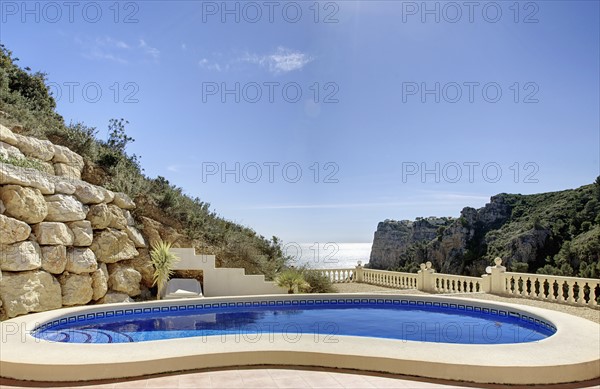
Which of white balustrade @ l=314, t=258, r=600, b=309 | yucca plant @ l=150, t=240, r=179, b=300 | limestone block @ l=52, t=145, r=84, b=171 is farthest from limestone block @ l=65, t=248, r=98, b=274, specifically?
white balustrade @ l=314, t=258, r=600, b=309

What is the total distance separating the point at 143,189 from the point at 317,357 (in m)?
10.9

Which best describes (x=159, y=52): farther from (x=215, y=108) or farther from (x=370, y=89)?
(x=370, y=89)

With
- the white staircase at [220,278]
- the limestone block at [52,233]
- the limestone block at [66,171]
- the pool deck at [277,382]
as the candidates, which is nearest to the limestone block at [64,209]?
the limestone block at [52,233]

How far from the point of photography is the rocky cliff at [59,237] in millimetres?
9438

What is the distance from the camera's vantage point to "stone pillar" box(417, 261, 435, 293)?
14156 millimetres

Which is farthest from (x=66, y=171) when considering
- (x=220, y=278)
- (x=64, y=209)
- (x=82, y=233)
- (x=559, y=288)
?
(x=559, y=288)

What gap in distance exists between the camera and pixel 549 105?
12.4m

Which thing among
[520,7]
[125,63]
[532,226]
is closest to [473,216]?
[532,226]

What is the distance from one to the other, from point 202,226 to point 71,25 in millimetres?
7074

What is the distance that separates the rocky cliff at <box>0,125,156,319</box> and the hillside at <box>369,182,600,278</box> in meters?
27.2

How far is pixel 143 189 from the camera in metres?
14.2

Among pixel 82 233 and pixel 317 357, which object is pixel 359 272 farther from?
pixel 317 357

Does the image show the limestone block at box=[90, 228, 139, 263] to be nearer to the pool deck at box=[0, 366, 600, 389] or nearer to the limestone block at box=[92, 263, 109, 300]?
the limestone block at box=[92, 263, 109, 300]

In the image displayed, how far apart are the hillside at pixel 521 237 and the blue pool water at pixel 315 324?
22.7 m
